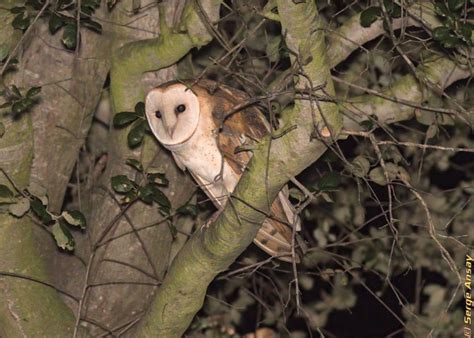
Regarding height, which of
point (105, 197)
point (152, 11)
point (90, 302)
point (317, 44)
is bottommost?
point (90, 302)

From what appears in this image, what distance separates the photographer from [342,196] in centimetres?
414

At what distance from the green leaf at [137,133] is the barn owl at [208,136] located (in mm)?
156

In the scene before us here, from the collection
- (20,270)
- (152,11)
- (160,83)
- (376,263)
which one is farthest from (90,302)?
(376,263)

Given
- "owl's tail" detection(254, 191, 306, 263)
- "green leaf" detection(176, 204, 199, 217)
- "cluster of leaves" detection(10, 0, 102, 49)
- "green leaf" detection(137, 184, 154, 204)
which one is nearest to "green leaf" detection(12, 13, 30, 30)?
"cluster of leaves" detection(10, 0, 102, 49)

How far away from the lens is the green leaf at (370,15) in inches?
110

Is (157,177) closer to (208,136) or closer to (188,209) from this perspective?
(188,209)

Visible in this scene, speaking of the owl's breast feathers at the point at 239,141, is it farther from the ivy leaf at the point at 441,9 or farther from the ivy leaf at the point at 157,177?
the ivy leaf at the point at 441,9

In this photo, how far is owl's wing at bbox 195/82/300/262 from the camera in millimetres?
3207

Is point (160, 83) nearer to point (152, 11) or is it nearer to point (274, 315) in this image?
point (152, 11)

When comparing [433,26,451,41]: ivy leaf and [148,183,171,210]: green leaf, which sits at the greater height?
[433,26,451,41]: ivy leaf

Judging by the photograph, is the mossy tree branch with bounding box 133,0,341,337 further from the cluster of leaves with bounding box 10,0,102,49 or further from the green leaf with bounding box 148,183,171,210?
the cluster of leaves with bounding box 10,0,102,49

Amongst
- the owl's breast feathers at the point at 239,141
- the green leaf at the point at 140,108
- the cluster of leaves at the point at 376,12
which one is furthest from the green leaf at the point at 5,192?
the cluster of leaves at the point at 376,12

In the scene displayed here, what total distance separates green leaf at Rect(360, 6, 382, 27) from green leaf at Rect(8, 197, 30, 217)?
1.12 m

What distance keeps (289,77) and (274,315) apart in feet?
5.88
